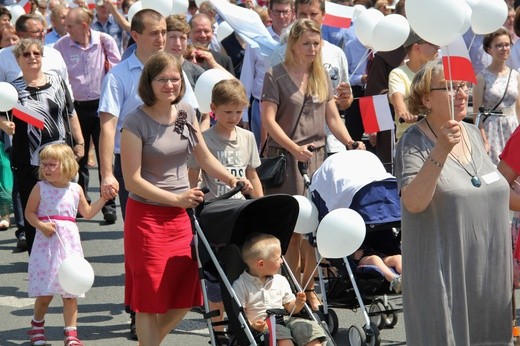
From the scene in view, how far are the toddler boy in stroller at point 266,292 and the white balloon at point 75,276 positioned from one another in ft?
4.30

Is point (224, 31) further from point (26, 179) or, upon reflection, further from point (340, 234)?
point (340, 234)

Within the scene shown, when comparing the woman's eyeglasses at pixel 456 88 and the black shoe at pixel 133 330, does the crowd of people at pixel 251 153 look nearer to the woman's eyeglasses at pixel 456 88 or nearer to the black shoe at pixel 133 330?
the woman's eyeglasses at pixel 456 88

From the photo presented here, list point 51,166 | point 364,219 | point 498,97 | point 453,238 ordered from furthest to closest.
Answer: point 498,97 < point 51,166 < point 364,219 < point 453,238

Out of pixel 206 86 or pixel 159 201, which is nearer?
pixel 159 201

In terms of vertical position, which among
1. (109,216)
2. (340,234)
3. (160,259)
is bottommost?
(109,216)

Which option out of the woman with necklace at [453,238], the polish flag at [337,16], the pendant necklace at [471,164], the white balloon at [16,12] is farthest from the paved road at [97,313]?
the white balloon at [16,12]

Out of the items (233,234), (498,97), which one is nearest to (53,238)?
(233,234)

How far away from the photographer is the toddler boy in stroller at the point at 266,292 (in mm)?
6637

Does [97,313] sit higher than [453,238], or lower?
lower

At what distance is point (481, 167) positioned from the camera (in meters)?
5.66

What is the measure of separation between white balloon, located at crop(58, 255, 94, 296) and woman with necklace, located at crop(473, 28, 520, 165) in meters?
4.54

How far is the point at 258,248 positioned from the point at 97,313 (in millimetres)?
2645

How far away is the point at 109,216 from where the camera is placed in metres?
12.1

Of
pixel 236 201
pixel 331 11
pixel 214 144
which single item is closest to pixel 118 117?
pixel 214 144
